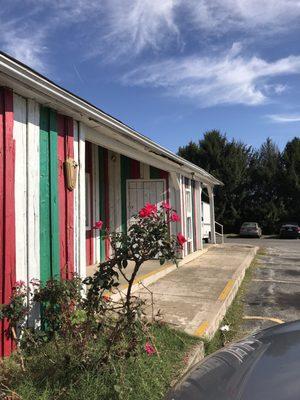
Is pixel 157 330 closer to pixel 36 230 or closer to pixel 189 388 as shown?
pixel 36 230

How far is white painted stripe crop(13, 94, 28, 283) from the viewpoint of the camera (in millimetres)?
4633

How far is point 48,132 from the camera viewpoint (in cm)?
523

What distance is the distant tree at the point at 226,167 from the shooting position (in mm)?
43406

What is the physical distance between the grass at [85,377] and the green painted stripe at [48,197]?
1013 millimetres

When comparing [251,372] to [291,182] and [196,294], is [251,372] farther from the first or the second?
[291,182]

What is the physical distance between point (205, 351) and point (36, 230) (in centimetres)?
238

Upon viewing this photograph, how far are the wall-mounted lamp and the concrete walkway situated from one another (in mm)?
1632

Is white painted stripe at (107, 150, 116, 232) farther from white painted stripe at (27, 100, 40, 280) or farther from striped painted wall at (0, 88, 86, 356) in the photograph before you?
white painted stripe at (27, 100, 40, 280)

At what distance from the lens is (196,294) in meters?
8.02

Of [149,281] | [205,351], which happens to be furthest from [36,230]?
[149,281]

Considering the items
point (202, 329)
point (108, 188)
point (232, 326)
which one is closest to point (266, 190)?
point (108, 188)

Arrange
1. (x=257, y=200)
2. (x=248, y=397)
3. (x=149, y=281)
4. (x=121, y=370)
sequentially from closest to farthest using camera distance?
1. (x=248, y=397)
2. (x=121, y=370)
3. (x=149, y=281)
4. (x=257, y=200)

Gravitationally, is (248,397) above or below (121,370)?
above

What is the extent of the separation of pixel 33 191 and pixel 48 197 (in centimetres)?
31
